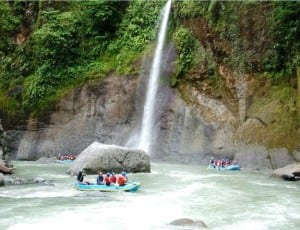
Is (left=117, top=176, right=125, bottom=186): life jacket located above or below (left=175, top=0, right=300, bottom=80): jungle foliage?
below

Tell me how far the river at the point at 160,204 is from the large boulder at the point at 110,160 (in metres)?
0.69

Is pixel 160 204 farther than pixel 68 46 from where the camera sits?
No

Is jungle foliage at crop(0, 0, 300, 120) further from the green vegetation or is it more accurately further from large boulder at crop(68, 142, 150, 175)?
large boulder at crop(68, 142, 150, 175)

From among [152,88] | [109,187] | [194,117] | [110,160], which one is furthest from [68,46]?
[109,187]

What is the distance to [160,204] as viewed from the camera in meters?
18.5

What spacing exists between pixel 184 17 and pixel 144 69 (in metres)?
4.03

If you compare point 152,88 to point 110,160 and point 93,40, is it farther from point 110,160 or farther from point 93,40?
point 110,160

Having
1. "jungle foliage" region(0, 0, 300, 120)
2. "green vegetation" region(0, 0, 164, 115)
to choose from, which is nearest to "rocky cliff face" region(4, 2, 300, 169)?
"jungle foliage" region(0, 0, 300, 120)

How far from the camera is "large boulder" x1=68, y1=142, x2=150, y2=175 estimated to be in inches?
1009

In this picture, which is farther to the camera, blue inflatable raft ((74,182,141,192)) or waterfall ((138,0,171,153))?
waterfall ((138,0,171,153))

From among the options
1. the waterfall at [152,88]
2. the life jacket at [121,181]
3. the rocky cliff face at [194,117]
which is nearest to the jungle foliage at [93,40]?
the rocky cliff face at [194,117]

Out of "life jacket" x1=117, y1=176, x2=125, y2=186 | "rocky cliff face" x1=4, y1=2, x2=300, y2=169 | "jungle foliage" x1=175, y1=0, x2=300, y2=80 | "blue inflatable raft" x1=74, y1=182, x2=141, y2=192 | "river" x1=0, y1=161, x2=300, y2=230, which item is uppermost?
"jungle foliage" x1=175, y1=0, x2=300, y2=80

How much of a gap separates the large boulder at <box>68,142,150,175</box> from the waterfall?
625 centimetres

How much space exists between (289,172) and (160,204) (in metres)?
8.53
